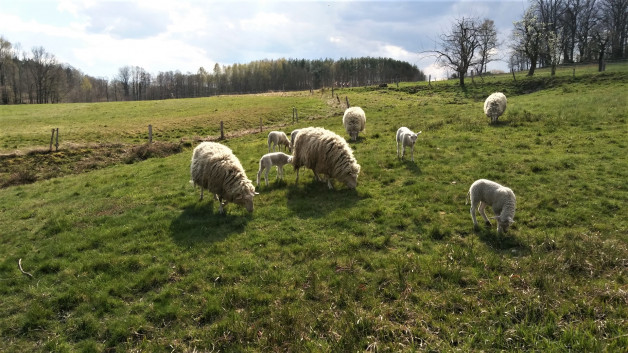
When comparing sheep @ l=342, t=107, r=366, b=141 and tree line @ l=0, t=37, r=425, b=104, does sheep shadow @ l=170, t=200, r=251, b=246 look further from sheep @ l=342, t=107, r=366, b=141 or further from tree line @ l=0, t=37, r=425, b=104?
tree line @ l=0, t=37, r=425, b=104

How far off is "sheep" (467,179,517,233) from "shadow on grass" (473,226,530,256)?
0.18 metres

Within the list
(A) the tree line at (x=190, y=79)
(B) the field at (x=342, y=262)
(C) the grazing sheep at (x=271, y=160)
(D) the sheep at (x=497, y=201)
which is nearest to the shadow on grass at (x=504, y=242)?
(B) the field at (x=342, y=262)

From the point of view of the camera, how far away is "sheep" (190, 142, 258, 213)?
10102mm

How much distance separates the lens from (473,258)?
6602 mm

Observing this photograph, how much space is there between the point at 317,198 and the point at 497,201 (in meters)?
5.45

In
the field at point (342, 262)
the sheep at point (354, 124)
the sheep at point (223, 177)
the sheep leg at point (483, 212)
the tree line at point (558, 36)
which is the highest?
the tree line at point (558, 36)

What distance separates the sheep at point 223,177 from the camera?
10.1 meters

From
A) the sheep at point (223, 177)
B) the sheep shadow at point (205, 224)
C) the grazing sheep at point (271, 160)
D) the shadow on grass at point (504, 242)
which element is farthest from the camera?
the grazing sheep at point (271, 160)

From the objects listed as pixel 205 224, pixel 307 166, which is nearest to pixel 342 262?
pixel 205 224

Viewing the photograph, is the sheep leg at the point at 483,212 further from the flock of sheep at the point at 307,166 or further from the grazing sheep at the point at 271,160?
the grazing sheep at the point at 271,160

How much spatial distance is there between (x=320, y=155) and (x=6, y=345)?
30.4ft

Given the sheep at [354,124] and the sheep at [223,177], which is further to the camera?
the sheep at [354,124]

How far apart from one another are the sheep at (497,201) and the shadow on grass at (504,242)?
0.18 meters

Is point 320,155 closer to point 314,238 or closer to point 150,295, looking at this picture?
point 314,238
